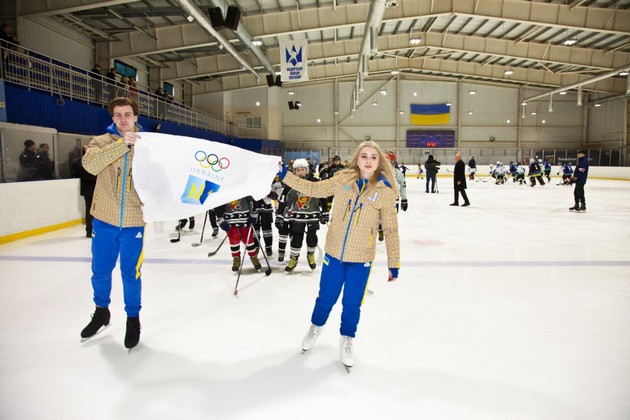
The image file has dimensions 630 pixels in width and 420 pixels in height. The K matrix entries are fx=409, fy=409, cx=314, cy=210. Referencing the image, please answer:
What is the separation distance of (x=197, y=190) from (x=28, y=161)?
23.7 ft

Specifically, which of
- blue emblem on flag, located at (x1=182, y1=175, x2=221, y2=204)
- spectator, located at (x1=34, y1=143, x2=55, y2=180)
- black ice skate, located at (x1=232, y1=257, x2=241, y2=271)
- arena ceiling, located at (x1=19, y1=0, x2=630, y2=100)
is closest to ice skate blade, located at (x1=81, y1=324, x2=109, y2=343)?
blue emblem on flag, located at (x1=182, y1=175, x2=221, y2=204)

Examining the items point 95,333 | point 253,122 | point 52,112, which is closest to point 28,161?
point 52,112

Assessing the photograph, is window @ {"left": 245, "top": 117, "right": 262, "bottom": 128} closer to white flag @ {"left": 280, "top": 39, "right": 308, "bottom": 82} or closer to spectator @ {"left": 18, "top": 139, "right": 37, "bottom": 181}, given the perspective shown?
white flag @ {"left": 280, "top": 39, "right": 308, "bottom": 82}

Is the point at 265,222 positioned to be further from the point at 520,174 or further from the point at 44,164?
the point at 520,174

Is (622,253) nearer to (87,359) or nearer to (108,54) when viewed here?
(87,359)

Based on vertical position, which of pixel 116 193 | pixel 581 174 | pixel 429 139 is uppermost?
pixel 429 139

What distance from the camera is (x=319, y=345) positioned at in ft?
10.4

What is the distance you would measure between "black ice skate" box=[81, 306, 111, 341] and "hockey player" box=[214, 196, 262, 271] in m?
2.06

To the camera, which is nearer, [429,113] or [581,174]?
[581,174]

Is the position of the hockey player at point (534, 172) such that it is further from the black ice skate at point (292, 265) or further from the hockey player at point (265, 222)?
the black ice skate at point (292, 265)

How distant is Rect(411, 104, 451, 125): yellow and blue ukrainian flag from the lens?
34.7m

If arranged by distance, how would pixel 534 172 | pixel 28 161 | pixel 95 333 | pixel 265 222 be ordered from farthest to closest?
1. pixel 534 172
2. pixel 28 161
3. pixel 265 222
4. pixel 95 333

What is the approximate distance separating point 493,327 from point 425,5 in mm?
17989

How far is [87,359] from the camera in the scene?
2.89m
